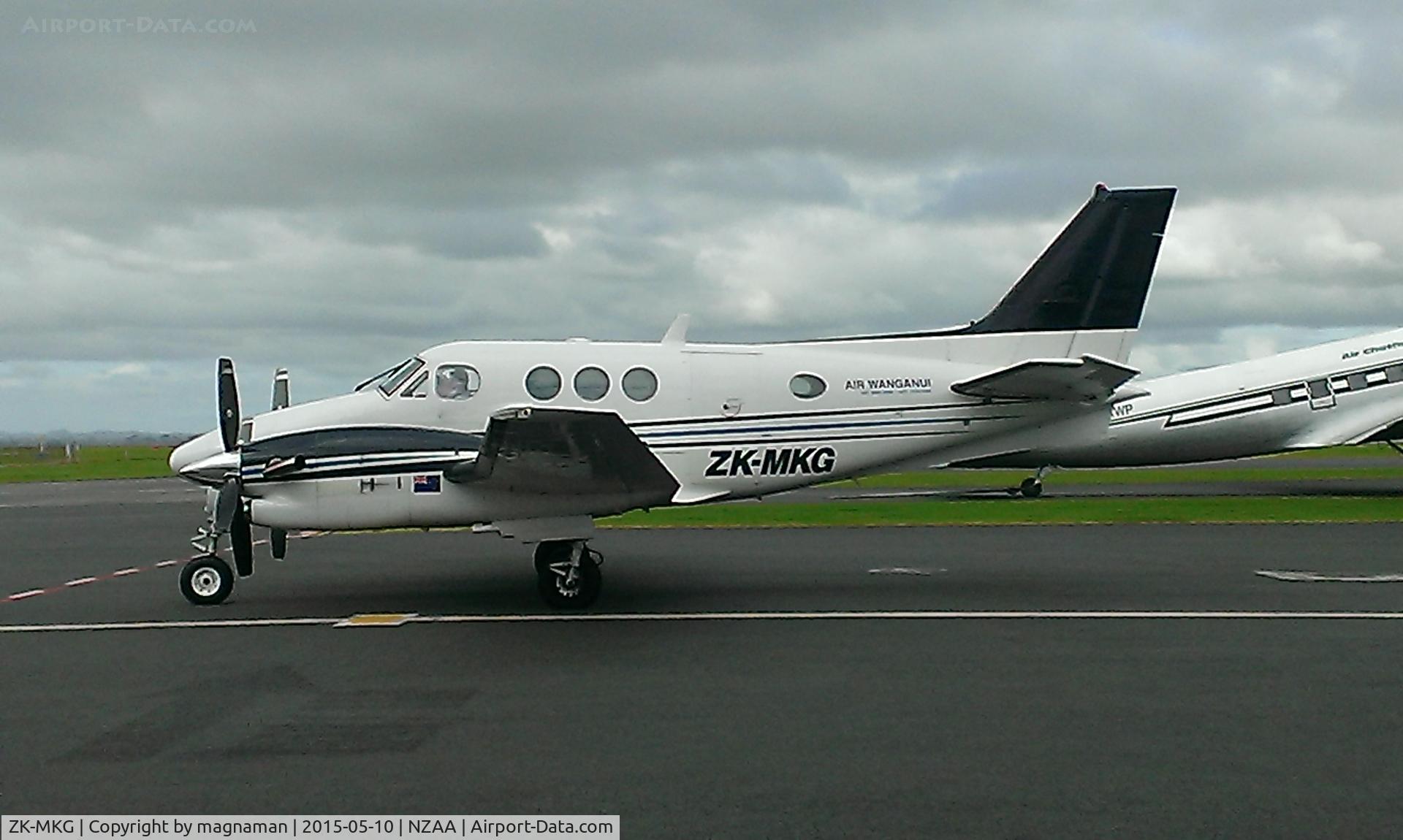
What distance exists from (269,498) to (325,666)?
3.23 metres

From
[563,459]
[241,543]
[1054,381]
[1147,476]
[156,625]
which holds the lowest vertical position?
[1147,476]

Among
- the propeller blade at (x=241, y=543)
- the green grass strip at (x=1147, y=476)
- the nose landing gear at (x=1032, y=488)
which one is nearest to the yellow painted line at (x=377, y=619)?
the propeller blade at (x=241, y=543)

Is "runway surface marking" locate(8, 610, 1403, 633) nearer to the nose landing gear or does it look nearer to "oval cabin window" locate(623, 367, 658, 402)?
"oval cabin window" locate(623, 367, 658, 402)

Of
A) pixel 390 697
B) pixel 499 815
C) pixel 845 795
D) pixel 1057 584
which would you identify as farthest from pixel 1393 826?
pixel 1057 584

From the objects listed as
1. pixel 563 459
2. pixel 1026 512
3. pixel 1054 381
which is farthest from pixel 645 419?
pixel 1026 512

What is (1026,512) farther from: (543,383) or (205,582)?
(205,582)

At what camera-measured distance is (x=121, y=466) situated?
60.6 m

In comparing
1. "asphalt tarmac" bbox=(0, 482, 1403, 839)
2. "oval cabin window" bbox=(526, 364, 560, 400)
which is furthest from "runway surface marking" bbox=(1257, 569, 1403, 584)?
"oval cabin window" bbox=(526, 364, 560, 400)

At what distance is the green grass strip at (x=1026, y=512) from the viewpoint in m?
20.9

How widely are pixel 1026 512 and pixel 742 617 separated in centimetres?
1277

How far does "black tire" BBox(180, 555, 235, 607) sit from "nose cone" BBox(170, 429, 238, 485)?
Result: 0.95 meters

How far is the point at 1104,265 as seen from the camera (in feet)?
45.3

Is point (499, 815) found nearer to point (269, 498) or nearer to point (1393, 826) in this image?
point (1393, 826)

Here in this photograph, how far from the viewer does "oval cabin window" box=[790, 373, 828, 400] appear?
A: 13.2m
